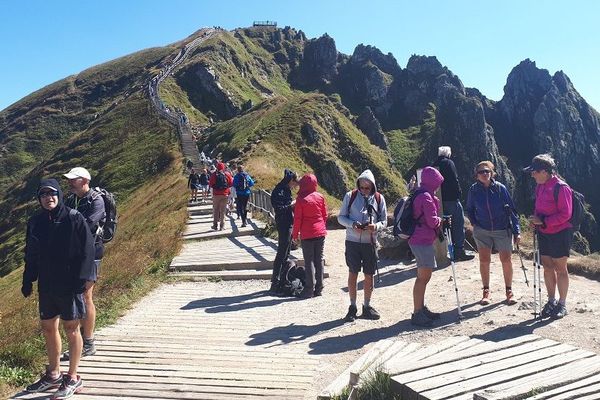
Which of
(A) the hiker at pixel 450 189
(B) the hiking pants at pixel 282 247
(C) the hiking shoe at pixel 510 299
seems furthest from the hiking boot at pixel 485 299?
(B) the hiking pants at pixel 282 247

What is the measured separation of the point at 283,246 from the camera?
10797 millimetres

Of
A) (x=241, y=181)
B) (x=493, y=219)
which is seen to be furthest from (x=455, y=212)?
(x=241, y=181)

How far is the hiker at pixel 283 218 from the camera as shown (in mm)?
10656

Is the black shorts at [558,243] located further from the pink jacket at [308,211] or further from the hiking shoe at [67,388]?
the hiking shoe at [67,388]

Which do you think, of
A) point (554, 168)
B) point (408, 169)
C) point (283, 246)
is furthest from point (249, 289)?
point (408, 169)

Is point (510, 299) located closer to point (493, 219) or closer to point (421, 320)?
point (493, 219)

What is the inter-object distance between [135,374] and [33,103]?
128117mm

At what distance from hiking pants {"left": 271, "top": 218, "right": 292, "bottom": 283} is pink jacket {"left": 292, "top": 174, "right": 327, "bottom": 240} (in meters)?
1.17

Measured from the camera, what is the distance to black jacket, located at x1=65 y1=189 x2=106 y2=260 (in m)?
6.82

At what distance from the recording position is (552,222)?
25.2 feet

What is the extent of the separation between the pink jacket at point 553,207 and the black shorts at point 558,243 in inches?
3.0

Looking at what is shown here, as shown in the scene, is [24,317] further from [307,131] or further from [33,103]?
[33,103]

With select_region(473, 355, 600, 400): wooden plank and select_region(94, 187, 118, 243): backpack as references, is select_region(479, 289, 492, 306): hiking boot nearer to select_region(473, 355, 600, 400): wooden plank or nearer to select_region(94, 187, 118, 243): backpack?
select_region(473, 355, 600, 400): wooden plank

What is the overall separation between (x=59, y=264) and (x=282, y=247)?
5.70 metres
